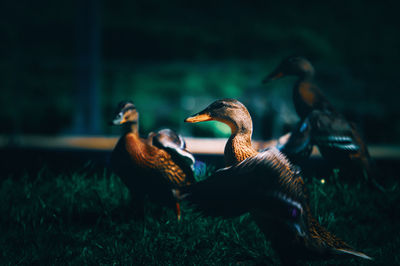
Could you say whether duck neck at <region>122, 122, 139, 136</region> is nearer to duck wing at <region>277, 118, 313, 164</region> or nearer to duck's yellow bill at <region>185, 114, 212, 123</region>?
duck's yellow bill at <region>185, 114, 212, 123</region>

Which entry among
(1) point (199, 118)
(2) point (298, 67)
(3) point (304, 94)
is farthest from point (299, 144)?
(1) point (199, 118)

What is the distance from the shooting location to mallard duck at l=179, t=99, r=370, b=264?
76.2 inches

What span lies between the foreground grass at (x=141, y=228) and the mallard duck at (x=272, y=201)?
1.54 ft

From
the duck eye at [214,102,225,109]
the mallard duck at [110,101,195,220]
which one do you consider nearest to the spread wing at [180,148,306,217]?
the duck eye at [214,102,225,109]

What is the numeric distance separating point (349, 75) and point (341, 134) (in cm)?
717

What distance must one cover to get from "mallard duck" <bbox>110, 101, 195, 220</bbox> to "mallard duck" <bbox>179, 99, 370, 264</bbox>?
0.85 meters

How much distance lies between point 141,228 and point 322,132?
1.72 meters

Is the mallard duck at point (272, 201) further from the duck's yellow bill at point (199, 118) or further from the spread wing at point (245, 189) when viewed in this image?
the duck's yellow bill at point (199, 118)

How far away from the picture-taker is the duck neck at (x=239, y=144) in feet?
7.43

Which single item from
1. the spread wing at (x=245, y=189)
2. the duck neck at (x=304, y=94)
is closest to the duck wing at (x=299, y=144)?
the duck neck at (x=304, y=94)

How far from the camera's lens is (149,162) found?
9.30ft

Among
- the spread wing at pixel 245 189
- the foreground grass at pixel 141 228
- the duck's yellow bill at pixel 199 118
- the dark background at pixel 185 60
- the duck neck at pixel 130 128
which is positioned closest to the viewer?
the spread wing at pixel 245 189

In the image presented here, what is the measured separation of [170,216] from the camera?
3.04 metres

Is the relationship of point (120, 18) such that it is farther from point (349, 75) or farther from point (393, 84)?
point (393, 84)
